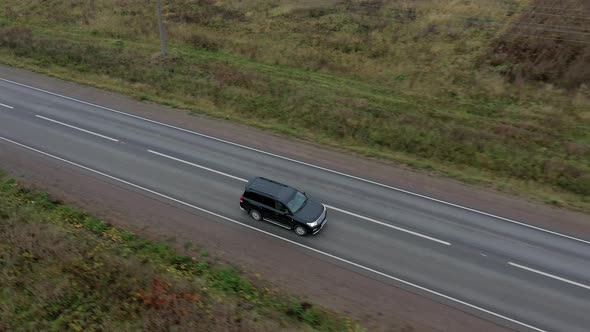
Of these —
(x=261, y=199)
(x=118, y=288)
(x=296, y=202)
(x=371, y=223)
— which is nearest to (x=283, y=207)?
(x=296, y=202)

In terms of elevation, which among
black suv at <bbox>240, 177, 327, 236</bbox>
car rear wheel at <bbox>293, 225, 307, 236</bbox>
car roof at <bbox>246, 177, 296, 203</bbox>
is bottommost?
car rear wheel at <bbox>293, 225, 307, 236</bbox>

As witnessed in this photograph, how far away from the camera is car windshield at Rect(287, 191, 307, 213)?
1823cm

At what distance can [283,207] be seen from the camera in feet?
59.5

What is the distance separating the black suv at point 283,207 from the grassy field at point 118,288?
3149 millimetres

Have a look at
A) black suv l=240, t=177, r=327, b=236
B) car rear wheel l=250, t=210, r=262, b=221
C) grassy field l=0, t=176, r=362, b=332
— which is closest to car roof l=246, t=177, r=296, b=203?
black suv l=240, t=177, r=327, b=236

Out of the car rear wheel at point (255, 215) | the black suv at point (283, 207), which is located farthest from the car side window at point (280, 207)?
the car rear wheel at point (255, 215)

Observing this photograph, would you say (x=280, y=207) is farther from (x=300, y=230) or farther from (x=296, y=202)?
(x=300, y=230)

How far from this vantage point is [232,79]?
3319 centimetres

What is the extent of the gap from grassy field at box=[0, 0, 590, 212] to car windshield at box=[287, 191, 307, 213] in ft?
22.8

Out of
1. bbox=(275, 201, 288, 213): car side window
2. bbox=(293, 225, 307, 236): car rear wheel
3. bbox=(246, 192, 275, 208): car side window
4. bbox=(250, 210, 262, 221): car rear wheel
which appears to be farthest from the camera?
bbox=(250, 210, 262, 221): car rear wheel

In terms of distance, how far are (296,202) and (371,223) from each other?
3570 millimetres

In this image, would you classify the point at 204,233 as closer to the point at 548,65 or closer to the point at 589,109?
the point at 589,109

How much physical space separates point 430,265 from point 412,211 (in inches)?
135

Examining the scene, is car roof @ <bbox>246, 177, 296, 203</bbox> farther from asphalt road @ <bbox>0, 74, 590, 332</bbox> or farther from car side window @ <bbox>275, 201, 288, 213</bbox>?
asphalt road @ <bbox>0, 74, 590, 332</bbox>
